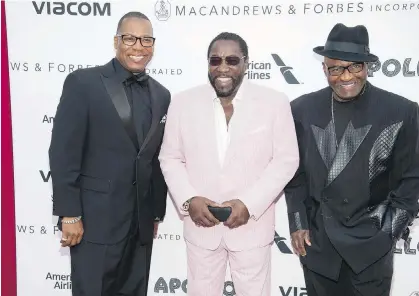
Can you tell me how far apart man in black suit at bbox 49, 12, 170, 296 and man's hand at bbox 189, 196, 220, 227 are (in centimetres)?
36

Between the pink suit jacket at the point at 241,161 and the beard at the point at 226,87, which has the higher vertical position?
the beard at the point at 226,87

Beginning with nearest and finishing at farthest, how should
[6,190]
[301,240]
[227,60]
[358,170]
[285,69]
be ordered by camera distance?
[358,170], [227,60], [301,240], [285,69], [6,190]

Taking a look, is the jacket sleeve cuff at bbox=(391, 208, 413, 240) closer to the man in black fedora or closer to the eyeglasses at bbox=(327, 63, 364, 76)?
the man in black fedora

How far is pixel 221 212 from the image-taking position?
7.65 ft

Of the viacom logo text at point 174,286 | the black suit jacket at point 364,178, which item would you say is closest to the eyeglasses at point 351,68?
the black suit jacket at point 364,178

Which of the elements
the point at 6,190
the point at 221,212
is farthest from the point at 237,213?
the point at 6,190

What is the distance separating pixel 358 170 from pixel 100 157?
1.44 m

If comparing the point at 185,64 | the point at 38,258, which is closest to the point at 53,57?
the point at 185,64

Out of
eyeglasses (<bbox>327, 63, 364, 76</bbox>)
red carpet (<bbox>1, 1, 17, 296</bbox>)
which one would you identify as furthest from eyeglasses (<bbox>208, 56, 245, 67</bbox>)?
red carpet (<bbox>1, 1, 17, 296</bbox>)

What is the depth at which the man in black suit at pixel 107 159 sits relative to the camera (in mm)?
2342

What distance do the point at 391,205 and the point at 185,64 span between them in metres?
1.80

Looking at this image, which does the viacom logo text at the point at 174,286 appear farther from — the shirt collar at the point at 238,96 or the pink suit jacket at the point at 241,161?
the shirt collar at the point at 238,96

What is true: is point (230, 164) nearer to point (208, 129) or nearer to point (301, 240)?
point (208, 129)

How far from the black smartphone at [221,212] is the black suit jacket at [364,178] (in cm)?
51
